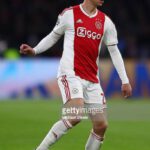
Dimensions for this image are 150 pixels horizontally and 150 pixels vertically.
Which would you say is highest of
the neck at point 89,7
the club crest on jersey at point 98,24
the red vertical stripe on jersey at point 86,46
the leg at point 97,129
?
the neck at point 89,7

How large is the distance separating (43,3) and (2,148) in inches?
659

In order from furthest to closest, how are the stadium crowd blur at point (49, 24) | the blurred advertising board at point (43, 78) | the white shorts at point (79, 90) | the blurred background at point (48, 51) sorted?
the stadium crowd blur at point (49, 24) → the blurred background at point (48, 51) → the blurred advertising board at point (43, 78) → the white shorts at point (79, 90)

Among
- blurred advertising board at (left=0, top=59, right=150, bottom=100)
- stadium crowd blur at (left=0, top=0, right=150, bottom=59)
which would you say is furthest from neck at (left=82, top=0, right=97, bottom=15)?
stadium crowd blur at (left=0, top=0, right=150, bottom=59)

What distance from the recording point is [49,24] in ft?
84.0

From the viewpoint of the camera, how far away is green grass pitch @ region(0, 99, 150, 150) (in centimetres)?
1077

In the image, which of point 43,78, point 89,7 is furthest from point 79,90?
point 43,78

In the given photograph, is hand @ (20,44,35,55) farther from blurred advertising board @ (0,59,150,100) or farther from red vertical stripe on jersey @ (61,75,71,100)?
blurred advertising board @ (0,59,150,100)

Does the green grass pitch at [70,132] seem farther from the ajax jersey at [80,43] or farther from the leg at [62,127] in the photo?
the ajax jersey at [80,43]

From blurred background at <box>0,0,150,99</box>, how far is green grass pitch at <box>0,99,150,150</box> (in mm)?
1171

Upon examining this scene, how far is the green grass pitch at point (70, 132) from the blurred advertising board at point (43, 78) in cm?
107

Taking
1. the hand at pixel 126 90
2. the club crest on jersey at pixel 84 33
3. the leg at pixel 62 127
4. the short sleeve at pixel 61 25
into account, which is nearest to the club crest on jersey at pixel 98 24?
the club crest on jersey at pixel 84 33

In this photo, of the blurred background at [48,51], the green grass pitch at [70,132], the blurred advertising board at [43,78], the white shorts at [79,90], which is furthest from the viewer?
the blurred background at [48,51]

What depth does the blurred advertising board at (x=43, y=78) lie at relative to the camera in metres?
21.1

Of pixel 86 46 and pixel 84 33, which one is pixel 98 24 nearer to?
pixel 84 33
